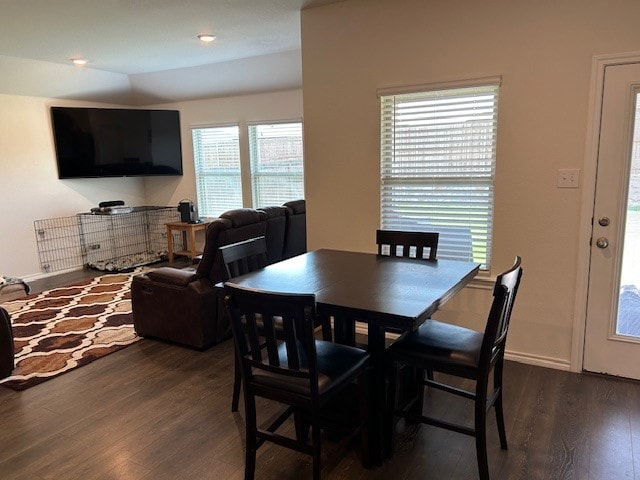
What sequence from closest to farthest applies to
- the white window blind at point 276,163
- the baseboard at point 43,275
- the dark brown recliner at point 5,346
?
the dark brown recliner at point 5,346 < the baseboard at point 43,275 < the white window blind at point 276,163

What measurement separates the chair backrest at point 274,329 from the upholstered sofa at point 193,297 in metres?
1.46

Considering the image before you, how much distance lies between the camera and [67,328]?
13.2 ft

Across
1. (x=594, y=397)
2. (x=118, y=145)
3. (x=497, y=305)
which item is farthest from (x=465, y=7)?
(x=118, y=145)

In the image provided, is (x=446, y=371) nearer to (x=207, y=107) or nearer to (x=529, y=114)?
(x=529, y=114)

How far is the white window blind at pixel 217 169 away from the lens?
634 centimetres

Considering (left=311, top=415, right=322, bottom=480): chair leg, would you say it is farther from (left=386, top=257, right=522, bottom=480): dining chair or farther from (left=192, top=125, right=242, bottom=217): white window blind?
(left=192, top=125, right=242, bottom=217): white window blind

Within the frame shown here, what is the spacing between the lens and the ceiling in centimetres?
354

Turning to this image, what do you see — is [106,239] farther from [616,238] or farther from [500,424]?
[616,238]

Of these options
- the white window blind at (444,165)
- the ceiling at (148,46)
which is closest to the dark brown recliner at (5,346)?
the ceiling at (148,46)

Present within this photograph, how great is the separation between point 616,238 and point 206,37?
148 inches

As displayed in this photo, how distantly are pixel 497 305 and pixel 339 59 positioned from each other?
2.39 metres

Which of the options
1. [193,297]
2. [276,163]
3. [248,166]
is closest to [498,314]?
[193,297]

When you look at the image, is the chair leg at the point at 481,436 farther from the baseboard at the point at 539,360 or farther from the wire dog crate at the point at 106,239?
the wire dog crate at the point at 106,239

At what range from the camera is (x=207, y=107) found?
20.8ft
